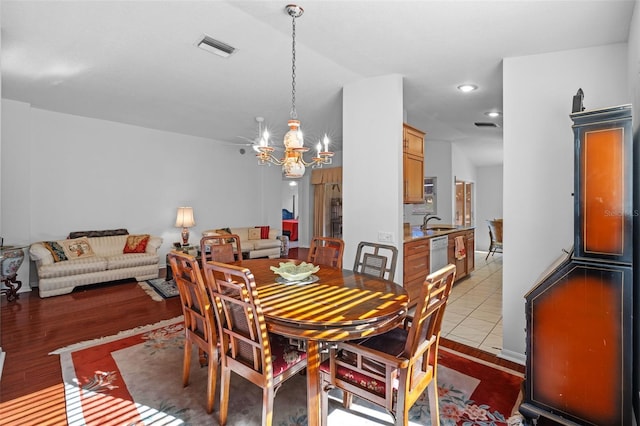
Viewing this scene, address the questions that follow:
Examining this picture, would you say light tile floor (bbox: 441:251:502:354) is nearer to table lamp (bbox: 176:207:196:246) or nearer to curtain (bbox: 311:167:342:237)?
curtain (bbox: 311:167:342:237)

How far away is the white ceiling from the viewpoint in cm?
228

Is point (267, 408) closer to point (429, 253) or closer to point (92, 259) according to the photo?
point (429, 253)

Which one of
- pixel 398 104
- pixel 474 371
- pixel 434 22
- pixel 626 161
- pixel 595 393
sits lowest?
pixel 474 371

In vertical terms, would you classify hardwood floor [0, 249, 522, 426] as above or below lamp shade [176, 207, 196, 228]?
below

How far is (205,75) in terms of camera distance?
3527 mm

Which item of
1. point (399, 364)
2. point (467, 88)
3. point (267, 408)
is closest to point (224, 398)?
point (267, 408)

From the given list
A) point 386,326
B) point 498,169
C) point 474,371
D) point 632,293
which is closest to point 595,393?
point 632,293

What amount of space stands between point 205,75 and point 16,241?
391 centimetres

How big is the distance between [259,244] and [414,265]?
158 inches

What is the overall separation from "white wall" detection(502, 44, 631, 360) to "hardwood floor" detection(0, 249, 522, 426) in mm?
764

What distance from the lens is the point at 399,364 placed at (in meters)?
1.42

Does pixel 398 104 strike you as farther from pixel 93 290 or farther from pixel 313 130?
pixel 93 290

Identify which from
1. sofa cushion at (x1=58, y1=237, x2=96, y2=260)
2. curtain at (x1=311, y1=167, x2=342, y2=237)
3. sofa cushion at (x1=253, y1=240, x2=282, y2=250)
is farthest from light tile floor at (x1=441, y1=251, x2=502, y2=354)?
sofa cushion at (x1=58, y1=237, x2=96, y2=260)

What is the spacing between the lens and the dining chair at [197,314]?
1.92 metres
